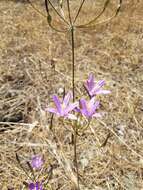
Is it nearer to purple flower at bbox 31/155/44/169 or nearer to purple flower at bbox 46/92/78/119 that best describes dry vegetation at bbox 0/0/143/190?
purple flower at bbox 31/155/44/169

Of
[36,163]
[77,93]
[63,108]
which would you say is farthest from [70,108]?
[77,93]

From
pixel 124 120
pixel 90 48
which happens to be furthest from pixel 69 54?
pixel 124 120

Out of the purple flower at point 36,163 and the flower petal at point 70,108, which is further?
the purple flower at point 36,163

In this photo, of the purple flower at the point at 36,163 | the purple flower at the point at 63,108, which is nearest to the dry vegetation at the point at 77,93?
the purple flower at the point at 36,163

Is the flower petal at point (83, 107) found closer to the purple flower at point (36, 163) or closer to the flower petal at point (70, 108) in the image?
the flower petal at point (70, 108)

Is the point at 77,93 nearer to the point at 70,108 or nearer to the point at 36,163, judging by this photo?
the point at 36,163

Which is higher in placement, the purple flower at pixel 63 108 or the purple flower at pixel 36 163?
the purple flower at pixel 63 108

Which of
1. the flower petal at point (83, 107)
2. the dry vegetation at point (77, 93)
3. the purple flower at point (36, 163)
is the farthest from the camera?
the dry vegetation at point (77, 93)

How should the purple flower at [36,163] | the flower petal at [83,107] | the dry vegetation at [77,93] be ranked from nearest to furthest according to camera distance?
the flower petal at [83,107]
the purple flower at [36,163]
the dry vegetation at [77,93]

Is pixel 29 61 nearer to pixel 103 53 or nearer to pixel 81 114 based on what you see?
pixel 103 53

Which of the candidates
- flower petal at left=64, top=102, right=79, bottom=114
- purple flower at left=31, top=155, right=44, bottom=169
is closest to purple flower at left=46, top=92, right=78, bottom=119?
flower petal at left=64, top=102, right=79, bottom=114
